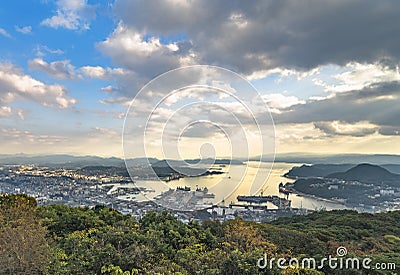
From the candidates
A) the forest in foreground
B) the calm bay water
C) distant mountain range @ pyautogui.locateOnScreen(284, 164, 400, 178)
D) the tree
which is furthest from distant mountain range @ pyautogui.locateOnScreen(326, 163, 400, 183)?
the tree

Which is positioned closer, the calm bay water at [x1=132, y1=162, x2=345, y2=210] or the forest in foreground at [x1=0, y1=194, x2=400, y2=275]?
the forest in foreground at [x1=0, y1=194, x2=400, y2=275]

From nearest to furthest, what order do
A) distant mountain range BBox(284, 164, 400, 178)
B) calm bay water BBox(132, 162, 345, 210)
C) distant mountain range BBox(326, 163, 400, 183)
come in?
1. calm bay water BBox(132, 162, 345, 210)
2. distant mountain range BBox(326, 163, 400, 183)
3. distant mountain range BBox(284, 164, 400, 178)

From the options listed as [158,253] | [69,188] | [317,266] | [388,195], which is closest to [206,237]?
[158,253]

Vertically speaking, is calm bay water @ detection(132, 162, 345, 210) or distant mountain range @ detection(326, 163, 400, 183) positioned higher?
calm bay water @ detection(132, 162, 345, 210)

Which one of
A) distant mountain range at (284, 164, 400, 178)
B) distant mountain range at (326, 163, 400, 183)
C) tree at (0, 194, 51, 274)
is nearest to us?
tree at (0, 194, 51, 274)

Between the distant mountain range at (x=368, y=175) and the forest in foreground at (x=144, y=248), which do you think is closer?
the forest in foreground at (x=144, y=248)

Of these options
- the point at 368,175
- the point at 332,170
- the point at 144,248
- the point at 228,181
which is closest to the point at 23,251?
the point at 144,248

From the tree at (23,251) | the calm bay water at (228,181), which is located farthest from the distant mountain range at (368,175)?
the tree at (23,251)

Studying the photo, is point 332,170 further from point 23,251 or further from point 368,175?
point 23,251

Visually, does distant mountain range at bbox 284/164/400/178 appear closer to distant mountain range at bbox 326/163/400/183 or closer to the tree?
distant mountain range at bbox 326/163/400/183

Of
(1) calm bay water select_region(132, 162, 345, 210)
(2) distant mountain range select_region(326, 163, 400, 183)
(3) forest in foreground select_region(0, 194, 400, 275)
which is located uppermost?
(1) calm bay water select_region(132, 162, 345, 210)

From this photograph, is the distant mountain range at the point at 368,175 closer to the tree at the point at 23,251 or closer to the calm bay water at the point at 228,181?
the calm bay water at the point at 228,181
